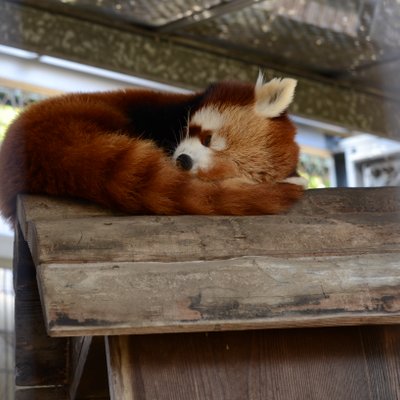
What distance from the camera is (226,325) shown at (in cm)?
135

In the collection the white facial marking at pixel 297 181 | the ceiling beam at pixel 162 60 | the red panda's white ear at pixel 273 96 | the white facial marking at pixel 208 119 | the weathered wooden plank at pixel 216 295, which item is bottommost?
the weathered wooden plank at pixel 216 295

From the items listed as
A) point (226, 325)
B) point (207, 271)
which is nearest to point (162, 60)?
point (207, 271)

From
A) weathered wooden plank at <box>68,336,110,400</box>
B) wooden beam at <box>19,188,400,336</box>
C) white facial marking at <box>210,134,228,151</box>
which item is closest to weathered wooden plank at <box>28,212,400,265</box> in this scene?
wooden beam at <box>19,188,400,336</box>

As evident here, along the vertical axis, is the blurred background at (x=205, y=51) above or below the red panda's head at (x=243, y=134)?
above

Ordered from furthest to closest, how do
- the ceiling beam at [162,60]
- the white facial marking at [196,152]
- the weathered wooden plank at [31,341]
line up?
the ceiling beam at [162,60] → the white facial marking at [196,152] → the weathered wooden plank at [31,341]

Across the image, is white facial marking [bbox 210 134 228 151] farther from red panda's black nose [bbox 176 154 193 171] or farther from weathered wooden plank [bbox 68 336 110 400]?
weathered wooden plank [bbox 68 336 110 400]

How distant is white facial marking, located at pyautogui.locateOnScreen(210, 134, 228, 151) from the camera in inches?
81.7

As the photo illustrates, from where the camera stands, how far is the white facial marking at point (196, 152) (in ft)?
6.44

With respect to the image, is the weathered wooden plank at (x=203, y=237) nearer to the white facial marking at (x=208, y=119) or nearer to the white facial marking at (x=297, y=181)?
the white facial marking at (x=297, y=181)

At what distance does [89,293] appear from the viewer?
1.32 m

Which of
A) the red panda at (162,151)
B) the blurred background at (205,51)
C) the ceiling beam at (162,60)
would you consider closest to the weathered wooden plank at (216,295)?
the red panda at (162,151)

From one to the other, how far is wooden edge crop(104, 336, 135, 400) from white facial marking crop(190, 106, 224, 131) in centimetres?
81

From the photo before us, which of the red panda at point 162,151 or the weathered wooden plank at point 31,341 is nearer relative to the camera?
the red panda at point 162,151

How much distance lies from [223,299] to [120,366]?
0.22 meters
